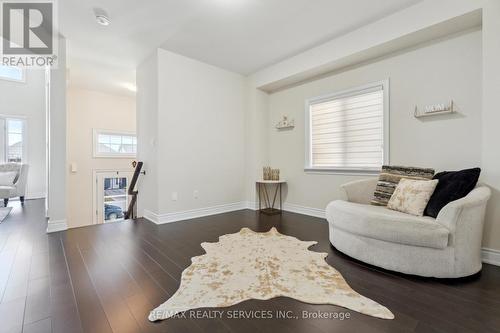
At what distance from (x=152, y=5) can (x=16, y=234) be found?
3419mm

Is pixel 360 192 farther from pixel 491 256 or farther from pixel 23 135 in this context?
pixel 23 135

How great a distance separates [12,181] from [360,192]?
6.86 m

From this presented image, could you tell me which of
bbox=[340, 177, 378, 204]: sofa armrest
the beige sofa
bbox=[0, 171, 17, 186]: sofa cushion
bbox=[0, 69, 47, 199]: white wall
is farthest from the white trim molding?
bbox=[0, 69, 47, 199]: white wall

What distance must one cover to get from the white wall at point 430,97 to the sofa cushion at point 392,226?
1.12 m

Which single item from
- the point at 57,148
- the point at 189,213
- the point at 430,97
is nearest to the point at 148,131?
the point at 57,148

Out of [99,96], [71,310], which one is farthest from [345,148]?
[99,96]

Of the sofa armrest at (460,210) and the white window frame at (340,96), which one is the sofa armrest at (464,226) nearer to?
the sofa armrest at (460,210)

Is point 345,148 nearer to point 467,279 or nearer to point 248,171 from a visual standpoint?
point 248,171

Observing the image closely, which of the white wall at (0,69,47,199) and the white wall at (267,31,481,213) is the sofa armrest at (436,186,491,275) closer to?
the white wall at (267,31,481,213)

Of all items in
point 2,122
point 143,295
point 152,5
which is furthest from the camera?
point 2,122

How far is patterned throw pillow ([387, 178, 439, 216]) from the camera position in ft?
7.30

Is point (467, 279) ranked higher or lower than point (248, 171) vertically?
lower

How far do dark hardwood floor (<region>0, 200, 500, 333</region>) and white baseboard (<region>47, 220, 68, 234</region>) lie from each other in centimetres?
24

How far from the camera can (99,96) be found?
19.6ft
